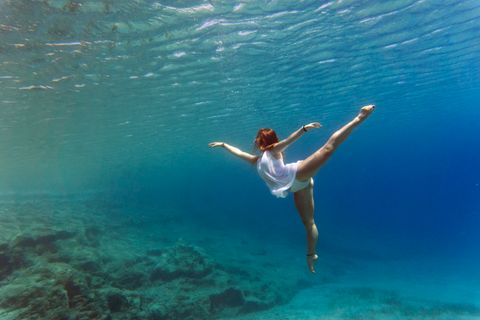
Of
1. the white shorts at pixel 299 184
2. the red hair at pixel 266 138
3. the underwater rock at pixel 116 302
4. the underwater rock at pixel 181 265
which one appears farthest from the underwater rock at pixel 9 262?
the white shorts at pixel 299 184

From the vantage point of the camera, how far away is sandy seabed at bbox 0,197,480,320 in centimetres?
1042

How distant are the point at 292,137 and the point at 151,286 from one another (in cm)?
1197

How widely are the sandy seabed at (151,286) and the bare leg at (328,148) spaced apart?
829 centimetres

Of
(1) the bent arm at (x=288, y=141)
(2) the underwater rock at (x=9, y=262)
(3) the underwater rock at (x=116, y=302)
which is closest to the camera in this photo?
(1) the bent arm at (x=288, y=141)

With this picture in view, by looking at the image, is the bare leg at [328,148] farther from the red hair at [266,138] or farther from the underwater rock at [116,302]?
the underwater rock at [116,302]

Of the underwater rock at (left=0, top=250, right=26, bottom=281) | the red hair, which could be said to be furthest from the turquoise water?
the red hair

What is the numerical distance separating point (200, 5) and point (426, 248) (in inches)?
1848

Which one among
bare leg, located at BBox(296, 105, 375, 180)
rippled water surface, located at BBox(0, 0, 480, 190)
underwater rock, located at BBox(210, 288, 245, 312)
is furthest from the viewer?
underwater rock, located at BBox(210, 288, 245, 312)

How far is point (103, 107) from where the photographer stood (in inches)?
874

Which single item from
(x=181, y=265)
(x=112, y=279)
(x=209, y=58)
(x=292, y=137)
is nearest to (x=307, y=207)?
(x=292, y=137)

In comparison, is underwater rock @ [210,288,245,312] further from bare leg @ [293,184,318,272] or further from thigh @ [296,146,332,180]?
thigh @ [296,146,332,180]

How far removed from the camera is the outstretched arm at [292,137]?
5367 millimetres

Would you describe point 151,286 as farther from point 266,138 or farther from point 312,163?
point 312,163

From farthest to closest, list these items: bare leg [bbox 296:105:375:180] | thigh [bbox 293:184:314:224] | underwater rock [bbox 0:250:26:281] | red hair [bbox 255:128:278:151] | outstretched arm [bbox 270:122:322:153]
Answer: underwater rock [bbox 0:250:26:281], thigh [bbox 293:184:314:224], red hair [bbox 255:128:278:151], outstretched arm [bbox 270:122:322:153], bare leg [bbox 296:105:375:180]
